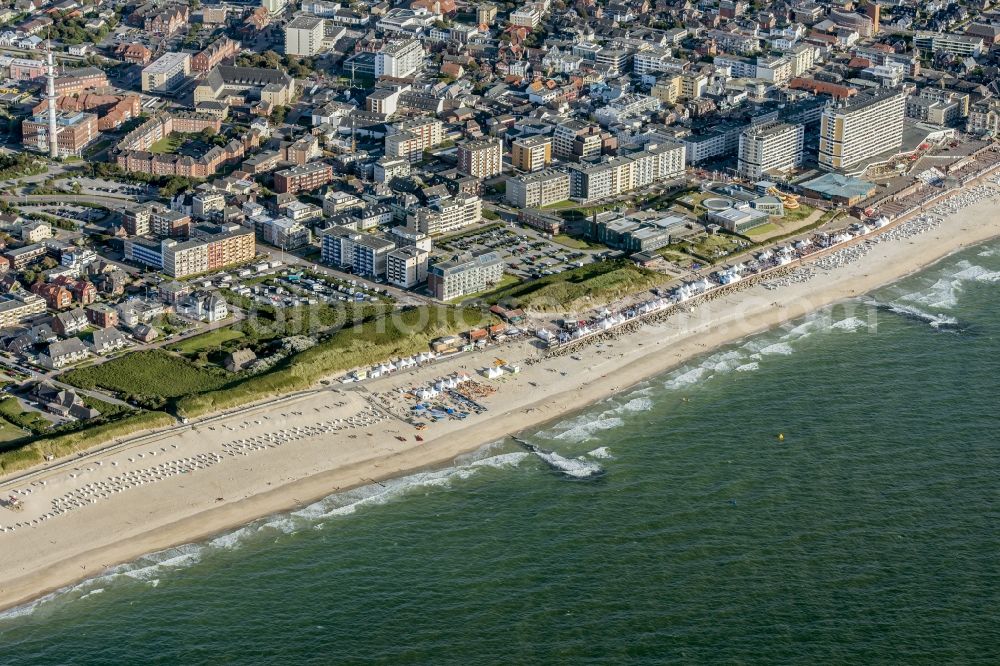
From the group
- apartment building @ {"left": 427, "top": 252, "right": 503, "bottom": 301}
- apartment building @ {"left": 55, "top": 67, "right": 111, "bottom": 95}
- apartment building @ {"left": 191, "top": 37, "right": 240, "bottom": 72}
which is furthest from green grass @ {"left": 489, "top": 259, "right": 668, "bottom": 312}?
apartment building @ {"left": 191, "top": 37, "right": 240, "bottom": 72}

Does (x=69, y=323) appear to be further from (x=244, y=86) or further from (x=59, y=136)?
(x=244, y=86)

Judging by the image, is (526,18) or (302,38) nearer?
(302,38)

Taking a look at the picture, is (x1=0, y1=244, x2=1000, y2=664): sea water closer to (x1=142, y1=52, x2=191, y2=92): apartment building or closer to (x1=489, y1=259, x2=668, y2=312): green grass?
(x1=489, y1=259, x2=668, y2=312): green grass

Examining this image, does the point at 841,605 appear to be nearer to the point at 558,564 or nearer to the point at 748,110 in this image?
the point at 558,564

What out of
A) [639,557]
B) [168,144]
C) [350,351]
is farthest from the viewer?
[168,144]

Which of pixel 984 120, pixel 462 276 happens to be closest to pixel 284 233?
pixel 462 276

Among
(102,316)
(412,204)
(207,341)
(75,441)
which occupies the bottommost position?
(75,441)

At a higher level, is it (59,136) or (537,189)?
(59,136)
